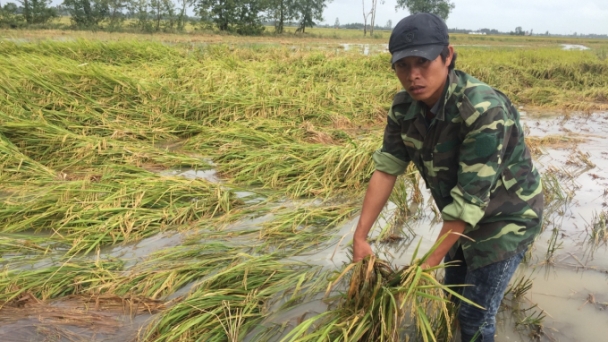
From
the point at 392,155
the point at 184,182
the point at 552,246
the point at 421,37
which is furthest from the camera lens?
the point at 184,182

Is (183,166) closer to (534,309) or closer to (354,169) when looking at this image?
(354,169)

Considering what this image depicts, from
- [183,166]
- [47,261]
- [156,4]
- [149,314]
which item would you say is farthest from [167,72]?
[156,4]

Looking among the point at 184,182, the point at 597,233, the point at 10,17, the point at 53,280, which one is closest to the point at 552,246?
the point at 597,233

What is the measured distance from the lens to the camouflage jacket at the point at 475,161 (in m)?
1.26

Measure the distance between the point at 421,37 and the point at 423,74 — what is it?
119mm

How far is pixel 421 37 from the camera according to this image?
1.24m

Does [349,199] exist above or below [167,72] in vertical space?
below

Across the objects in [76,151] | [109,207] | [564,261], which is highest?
[76,151]

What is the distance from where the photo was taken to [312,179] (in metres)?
3.82

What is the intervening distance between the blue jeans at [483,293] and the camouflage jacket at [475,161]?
0.18 ft

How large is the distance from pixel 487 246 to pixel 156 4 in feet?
103

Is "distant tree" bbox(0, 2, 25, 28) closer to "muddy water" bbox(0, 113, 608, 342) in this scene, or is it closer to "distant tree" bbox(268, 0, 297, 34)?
"distant tree" bbox(268, 0, 297, 34)

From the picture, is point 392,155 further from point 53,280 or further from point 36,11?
point 36,11

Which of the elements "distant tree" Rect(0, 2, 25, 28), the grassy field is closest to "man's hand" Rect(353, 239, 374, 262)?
the grassy field
